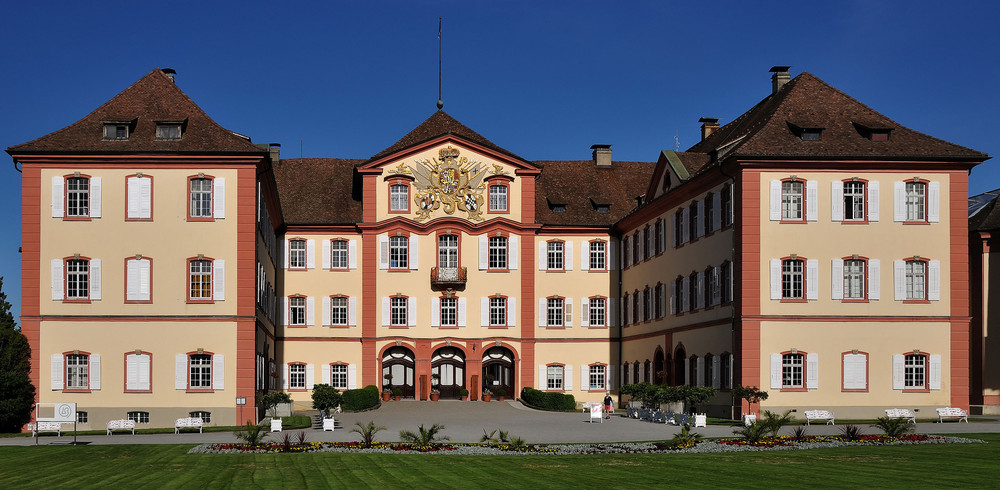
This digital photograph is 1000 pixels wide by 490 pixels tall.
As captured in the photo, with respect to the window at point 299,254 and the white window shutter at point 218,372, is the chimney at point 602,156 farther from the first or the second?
the white window shutter at point 218,372

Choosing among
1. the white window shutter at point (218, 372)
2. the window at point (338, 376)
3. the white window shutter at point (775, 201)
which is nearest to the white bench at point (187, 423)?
the white window shutter at point (218, 372)

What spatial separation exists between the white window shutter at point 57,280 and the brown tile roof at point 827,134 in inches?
956

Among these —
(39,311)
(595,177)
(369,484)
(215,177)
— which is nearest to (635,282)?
(595,177)

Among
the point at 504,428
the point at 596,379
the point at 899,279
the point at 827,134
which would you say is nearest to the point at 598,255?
the point at 596,379

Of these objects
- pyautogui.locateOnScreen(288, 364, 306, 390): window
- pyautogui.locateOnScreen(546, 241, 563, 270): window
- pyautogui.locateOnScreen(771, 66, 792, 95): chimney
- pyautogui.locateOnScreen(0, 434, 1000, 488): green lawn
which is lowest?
pyautogui.locateOnScreen(288, 364, 306, 390): window

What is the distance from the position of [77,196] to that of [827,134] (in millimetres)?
27374

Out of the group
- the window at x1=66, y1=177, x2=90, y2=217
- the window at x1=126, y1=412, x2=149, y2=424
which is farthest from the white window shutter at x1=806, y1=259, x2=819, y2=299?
the window at x1=66, y1=177, x2=90, y2=217

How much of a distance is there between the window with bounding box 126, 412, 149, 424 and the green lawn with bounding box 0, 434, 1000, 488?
45.1 ft

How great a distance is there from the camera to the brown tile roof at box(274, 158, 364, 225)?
65500 millimetres

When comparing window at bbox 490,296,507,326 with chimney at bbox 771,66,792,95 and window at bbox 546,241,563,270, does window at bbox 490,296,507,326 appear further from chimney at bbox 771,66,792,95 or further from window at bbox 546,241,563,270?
chimney at bbox 771,66,792,95

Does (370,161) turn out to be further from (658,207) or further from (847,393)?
(847,393)

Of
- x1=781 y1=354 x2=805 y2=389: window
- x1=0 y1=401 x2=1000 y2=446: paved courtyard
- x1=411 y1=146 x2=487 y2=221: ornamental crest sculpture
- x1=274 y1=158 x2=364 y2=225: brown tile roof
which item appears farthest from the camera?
x1=274 y1=158 x2=364 y2=225: brown tile roof

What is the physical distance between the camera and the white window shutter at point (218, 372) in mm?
44688

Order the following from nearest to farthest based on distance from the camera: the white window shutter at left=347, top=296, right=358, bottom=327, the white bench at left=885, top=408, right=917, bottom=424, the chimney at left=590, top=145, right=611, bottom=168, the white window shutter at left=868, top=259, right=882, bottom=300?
the white bench at left=885, top=408, right=917, bottom=424
the white window shutter at left=868, top=259, right=882, bottom=300
the white window shutter at left=347, top=296, right=358, bottom=327
the chimney at left=590, top=145, right=611, bottom=168
